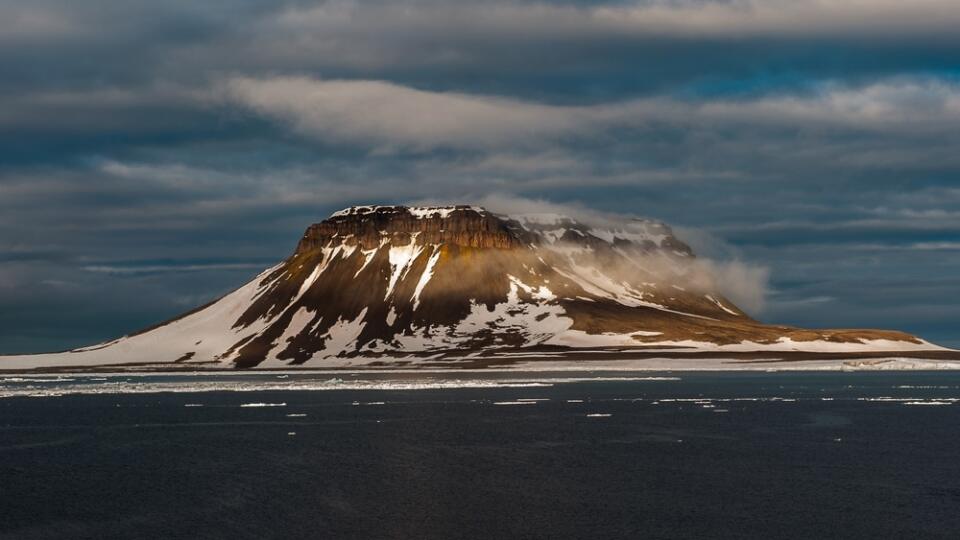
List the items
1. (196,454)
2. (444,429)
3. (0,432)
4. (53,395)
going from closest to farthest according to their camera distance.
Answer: (196,454)
(444,429)
(0,432)
(53,395)

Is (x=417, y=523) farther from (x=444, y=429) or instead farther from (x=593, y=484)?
(x=444, y=429)

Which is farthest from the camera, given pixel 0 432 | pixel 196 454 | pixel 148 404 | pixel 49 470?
pixel 148 404

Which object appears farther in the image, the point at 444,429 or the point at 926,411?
the point at 926,411

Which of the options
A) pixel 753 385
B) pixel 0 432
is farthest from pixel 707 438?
pixel 753 385

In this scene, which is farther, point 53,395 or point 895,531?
point 53,395

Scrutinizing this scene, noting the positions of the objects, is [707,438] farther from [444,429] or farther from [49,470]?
[49,470]

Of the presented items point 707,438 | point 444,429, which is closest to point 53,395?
point 444,429
